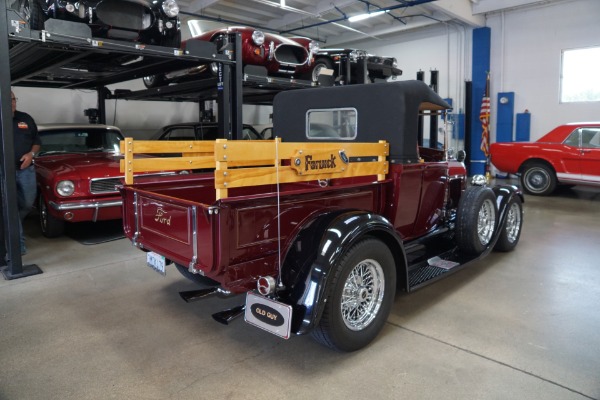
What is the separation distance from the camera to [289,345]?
9.94ft

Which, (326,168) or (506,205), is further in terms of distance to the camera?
(506,205)

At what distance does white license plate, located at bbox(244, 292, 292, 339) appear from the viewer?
2.37m

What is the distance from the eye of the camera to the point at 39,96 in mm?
10672

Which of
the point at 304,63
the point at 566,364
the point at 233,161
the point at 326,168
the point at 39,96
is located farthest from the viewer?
the point at 39,96

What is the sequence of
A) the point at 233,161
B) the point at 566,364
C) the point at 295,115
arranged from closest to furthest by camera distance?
the point at 233,161
the point at 566,364
the point at 295,115

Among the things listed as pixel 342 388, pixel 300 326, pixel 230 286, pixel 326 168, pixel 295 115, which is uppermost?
pixel 295 115

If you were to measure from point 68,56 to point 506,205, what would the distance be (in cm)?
554

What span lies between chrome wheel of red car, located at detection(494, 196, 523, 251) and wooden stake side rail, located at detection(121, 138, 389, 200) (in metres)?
2.27

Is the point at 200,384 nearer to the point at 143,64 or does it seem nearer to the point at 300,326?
the point at 300,326

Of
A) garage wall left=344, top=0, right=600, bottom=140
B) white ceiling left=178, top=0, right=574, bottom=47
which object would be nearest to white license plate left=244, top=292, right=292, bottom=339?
white ceiling left=178, top=0, right=574, bottom=47

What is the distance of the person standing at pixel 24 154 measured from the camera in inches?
201

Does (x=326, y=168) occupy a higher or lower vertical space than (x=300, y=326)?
higher

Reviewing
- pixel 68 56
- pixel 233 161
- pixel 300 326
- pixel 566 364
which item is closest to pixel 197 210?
pixel 233 161

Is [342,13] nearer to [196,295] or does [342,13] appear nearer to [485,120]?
[485,120]
